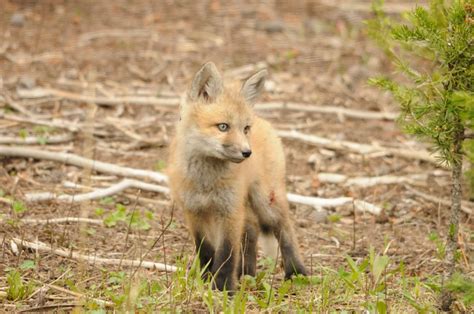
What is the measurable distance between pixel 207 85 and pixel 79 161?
93.3 inches

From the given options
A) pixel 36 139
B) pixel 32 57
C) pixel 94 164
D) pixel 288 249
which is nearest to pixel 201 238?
pixel 288 249

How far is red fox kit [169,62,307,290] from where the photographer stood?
5.46 m

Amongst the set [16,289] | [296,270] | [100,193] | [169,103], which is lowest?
[16,289]

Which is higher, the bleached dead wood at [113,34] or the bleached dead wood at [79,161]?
the bleached dead wood at [113,34]

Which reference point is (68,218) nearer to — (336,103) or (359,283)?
(359,283)

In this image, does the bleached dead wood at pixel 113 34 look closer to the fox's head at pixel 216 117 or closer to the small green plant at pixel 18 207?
the small green plant at pixel 18 207

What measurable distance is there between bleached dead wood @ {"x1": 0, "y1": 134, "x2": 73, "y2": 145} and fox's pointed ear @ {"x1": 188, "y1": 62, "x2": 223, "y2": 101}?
282 cm

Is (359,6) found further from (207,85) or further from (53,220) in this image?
(53,220)

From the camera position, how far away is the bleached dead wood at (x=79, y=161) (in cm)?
749

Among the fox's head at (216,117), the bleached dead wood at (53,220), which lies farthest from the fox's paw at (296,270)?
the bleached dead wood at (53,220)

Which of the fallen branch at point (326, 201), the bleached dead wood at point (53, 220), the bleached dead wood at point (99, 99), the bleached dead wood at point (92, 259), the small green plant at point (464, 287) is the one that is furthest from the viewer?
the bleached dead wood at point (99, 99)

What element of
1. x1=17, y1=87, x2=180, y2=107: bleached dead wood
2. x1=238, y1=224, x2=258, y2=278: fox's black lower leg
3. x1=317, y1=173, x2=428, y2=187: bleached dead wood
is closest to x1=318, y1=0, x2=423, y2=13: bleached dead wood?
x1=17, y1=87, x2=180, y2=107: bleached dead wood

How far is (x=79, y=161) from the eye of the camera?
7.54 metres

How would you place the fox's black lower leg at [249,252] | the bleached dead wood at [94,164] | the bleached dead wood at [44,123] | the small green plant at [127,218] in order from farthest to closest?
1. the bleached dead wood at [44,123]
2. the bleached dead wood at [94,164]
3. the small green plant at [127,218]
4. the fox's black lower leg at [249,252]
